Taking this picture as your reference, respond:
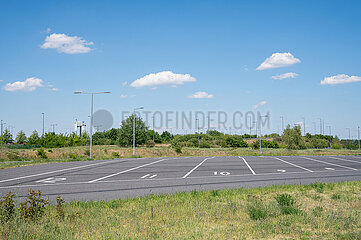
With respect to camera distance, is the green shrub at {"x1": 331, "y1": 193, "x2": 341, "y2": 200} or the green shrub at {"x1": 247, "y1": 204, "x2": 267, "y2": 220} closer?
the green shrub at {"x1": 247, "y1": 204, "x2": 267, "y2": 220}

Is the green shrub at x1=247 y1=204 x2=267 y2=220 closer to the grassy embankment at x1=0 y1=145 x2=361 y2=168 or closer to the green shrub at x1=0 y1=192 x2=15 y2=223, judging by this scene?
the green shrub at x1=0 y1=192 x2=15 y2=223

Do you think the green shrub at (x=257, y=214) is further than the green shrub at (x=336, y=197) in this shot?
No

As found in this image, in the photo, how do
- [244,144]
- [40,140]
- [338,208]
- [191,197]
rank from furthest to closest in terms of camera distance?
[244,144], [40,140], [191,197], [338,208]

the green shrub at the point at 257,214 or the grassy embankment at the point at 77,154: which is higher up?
the green shrub at the point at 257,214

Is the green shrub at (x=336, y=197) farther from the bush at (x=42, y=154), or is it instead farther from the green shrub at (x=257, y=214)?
the bush at (x=42, y=154)

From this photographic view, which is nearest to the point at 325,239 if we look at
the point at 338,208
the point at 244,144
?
the point at 338,208

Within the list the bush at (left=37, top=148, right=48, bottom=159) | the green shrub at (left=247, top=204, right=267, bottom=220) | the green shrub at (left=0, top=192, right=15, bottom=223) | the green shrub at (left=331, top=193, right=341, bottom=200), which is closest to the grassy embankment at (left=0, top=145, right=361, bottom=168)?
the bush at (left=37, top=148, right=48, bottom=159)

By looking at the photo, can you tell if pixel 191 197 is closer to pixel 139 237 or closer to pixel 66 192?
pixel 139 237

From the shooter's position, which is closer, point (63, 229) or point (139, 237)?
point (139, 237)

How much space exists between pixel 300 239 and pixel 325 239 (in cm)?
50

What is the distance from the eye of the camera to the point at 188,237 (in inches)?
230

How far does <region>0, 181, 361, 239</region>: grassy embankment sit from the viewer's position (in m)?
6.09

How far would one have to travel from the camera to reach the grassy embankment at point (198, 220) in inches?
240

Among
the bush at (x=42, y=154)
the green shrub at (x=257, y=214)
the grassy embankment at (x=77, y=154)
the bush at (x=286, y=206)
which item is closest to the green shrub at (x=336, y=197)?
the bush at (x=286, y=206)
